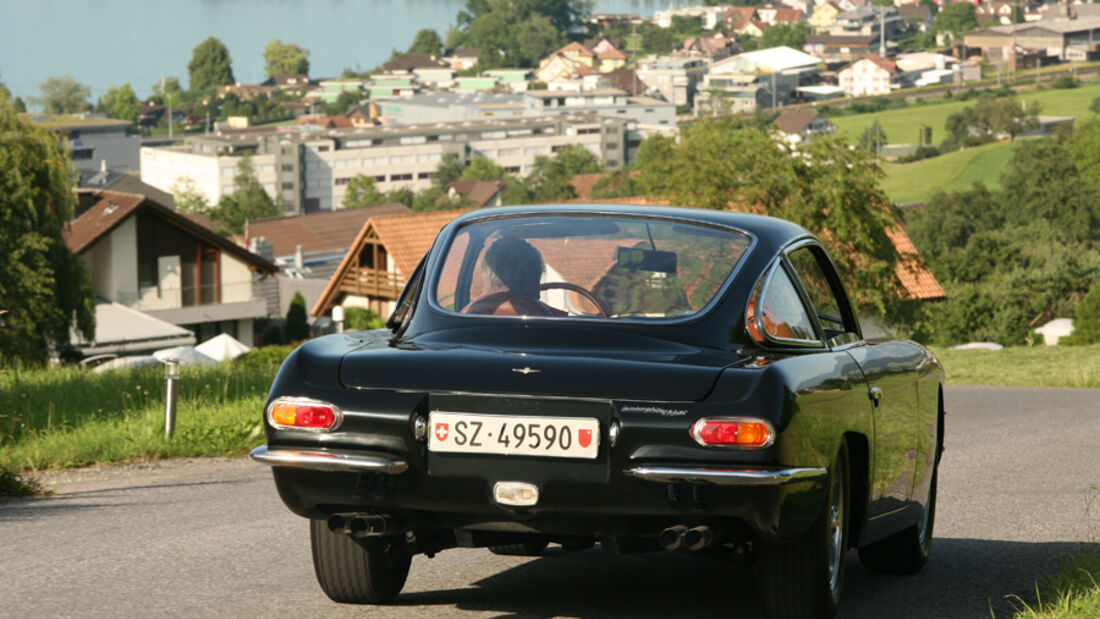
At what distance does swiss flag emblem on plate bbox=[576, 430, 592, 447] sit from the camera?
445 cm

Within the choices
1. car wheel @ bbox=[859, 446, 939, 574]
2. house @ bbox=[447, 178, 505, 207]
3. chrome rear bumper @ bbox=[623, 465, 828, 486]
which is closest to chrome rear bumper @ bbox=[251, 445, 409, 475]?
chrome rear bumper @ bbox=[623, 465, 828, 486]

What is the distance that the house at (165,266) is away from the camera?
60594 millimetres

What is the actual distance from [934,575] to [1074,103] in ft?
643

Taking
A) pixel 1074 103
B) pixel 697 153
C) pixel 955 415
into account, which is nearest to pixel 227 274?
pixel 697 153

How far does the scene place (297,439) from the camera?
4742mm

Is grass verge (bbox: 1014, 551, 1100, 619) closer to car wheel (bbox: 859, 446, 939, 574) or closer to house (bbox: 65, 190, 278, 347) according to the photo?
car wheel (bbox: 859, 446, 939, 574)

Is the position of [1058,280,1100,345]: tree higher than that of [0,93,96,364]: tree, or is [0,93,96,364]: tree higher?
[0,93,96,364]: tree

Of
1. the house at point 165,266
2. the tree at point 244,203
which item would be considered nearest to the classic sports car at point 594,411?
the house at point 165,266

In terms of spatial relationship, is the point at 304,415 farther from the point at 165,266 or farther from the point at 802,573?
the point at 165,266

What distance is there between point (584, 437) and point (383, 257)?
56246 mm

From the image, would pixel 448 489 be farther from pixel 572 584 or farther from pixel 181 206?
pixel 181 206

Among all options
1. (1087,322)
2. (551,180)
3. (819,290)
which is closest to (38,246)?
(819,290)

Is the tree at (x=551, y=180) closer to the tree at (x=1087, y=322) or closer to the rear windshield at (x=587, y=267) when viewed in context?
the tree at (x=1087, y=322)

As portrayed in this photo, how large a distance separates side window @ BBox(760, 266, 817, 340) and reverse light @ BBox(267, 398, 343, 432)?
1459 millimetres
